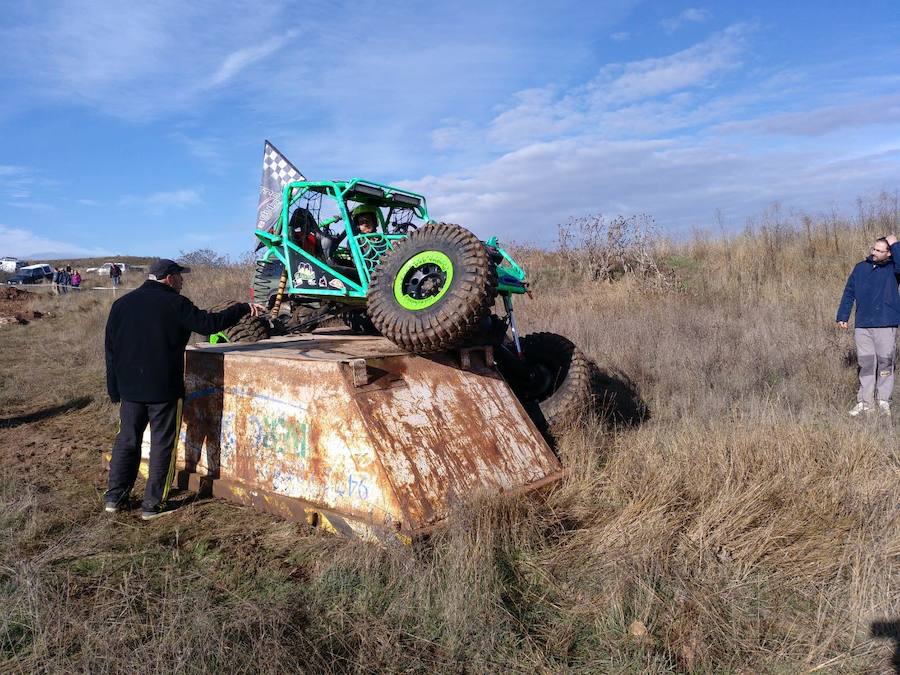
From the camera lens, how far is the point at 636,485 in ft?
13.4

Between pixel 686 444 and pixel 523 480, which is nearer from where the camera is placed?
pixel 523 480

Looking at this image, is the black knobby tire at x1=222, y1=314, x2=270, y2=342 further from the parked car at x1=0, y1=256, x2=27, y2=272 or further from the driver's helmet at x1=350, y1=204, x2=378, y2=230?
the parked car at x1=0, y1=256, x2=27, y2=272

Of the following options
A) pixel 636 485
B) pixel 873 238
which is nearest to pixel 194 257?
pixel 873 238

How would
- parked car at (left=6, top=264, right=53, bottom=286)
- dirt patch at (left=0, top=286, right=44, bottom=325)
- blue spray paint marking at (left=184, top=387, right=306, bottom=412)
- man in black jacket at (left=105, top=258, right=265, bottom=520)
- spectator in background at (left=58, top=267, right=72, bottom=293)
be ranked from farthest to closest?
1. parked car at (left=6, top=264, right=53, bottom=286)
2. spectator in background at (left=58, top=267, right=72, bottom=293)
3. dirt patch at (left=0, top=286, right=44, bottom=325)
4. man in black jacket at (left=105, top=258, right=265, bottom=520)
5. blue spray paint marking at (left=184, top=387, right=306, bottom=412)

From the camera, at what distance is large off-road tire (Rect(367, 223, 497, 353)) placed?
13.3 ft

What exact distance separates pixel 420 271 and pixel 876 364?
4.99 metres

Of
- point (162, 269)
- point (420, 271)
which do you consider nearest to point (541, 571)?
point (420, 271)

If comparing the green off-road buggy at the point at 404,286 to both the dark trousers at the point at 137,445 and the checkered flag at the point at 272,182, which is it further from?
the dark trousers at the point at 137,445

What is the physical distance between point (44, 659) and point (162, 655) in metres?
0.46

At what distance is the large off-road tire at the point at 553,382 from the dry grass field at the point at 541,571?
223 mm

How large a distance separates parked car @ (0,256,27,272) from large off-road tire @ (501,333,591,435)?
4813cm

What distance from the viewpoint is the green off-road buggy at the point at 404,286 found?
13.6ft

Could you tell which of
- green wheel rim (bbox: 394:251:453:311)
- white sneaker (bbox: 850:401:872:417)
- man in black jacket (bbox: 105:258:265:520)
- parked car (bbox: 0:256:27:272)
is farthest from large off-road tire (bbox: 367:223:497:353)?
parked car (bbox: 0:256:27:272)

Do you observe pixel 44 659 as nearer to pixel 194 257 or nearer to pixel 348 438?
pixel 348 438
